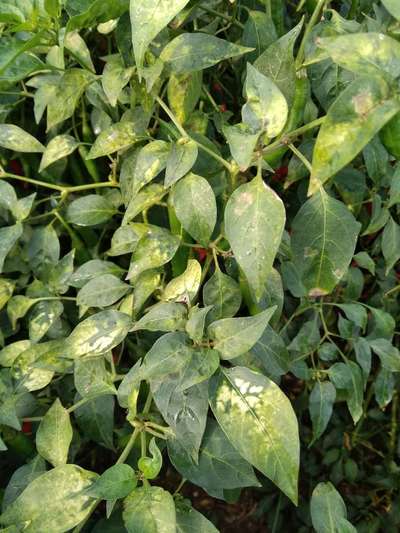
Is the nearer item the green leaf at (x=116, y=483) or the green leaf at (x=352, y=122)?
the green leaf at (x=352, y=122)

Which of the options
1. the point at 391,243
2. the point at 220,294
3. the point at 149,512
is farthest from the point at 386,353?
the point at 149,512

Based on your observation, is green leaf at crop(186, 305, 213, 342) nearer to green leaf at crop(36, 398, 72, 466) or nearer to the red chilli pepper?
green leaf at crop(36, 398, 72, 466)

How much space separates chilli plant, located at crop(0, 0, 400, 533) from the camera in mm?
591

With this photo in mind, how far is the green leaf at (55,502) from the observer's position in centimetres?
72

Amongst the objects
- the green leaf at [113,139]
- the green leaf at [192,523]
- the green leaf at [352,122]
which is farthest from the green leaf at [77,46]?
the green leaf at [192,523]

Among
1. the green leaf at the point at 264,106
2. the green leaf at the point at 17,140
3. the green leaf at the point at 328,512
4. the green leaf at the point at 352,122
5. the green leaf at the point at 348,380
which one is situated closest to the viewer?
the green leaf at the point at 352,122

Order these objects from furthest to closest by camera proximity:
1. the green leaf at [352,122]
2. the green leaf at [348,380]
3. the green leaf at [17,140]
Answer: the green leaf at [348,380]
the green leaf at [17,140]
the green leaf at [352,122]

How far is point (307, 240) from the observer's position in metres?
0.67

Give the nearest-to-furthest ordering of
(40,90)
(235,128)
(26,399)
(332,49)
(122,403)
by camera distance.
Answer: (332,49), (235,128), (122,403), (40,90), (26,399)

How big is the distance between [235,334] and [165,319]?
0.08 m

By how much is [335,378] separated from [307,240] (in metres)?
0.43

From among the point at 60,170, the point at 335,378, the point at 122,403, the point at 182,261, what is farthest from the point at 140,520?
the point at 60,170

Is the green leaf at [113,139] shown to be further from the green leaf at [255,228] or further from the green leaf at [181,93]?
the green leaf at [255,228]

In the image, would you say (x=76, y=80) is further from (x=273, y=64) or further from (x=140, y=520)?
(x=140, y=520)
